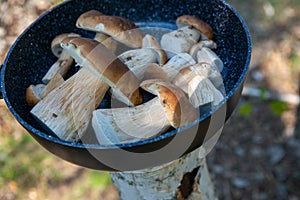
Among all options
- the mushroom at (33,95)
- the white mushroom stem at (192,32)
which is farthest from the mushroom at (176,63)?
the mushroom at (33,95)

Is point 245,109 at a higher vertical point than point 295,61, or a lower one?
lower

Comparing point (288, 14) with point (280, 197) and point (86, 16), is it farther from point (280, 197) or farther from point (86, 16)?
point (86, 16)

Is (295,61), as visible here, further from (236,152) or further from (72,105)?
(72,105)

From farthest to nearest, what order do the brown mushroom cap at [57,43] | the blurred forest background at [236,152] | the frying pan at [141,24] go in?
the blurred forest background at [236,152]
the brown mushroom cap at [57,43]
the frying pan at [141,24]

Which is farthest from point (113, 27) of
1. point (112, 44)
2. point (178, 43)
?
point (178, 43)

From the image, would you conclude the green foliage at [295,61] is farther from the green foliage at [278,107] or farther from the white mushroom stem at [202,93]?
the white mushroom stem at [202,93]

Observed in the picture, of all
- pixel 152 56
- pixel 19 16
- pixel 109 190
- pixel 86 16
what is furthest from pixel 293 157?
pixel 19 16

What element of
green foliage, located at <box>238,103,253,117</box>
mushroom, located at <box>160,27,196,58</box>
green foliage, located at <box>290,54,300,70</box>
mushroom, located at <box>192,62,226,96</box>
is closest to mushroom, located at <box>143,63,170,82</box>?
mushroom, located at <box>192,62,226,96</box>
